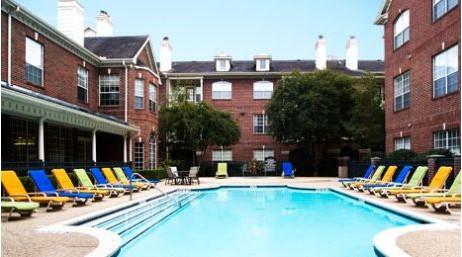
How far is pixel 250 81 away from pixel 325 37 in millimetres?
6834

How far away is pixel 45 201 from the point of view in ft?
38.4

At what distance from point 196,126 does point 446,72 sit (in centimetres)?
1638

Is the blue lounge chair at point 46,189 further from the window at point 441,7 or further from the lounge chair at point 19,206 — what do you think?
the window at point 441,7

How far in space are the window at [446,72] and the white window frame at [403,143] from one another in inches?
149

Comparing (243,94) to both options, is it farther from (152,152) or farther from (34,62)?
(34,62)

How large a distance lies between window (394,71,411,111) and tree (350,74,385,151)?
6869mm

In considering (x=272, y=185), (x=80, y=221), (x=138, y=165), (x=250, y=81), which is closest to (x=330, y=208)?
(x=80, y=221)

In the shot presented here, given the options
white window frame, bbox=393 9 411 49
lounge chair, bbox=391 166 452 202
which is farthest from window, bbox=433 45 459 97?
lounge chair, bbox=391 166 452 202

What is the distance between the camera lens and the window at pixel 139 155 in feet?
89.5

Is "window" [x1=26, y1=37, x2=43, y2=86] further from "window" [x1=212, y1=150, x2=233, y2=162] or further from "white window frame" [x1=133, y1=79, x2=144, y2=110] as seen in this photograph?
"window" [x1=212, y1=150, x2=233, y2=162]

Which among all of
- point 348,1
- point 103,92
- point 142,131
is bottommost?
point 142,131

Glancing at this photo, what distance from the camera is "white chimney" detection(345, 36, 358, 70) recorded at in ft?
128

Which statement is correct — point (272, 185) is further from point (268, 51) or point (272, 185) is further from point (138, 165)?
point (268, 51)

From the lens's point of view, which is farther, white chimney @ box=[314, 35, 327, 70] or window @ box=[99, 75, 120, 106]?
white chimney @ box=[314, 35, 327, 70]
